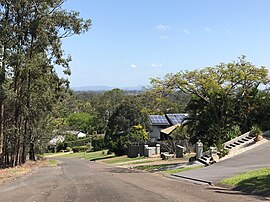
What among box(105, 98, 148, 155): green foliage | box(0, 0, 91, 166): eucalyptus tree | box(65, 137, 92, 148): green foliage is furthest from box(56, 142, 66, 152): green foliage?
box(0, 0, 91, 166): eucalyptus tree

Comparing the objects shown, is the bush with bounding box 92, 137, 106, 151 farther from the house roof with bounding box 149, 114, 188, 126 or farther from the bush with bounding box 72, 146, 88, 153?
the house roof with bounding box 149, 114, 188, 126

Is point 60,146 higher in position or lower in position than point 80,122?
lower

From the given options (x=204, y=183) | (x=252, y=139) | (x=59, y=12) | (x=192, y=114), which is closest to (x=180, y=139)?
(x=192, y=114)

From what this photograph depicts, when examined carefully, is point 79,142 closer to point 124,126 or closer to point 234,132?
point 124,126

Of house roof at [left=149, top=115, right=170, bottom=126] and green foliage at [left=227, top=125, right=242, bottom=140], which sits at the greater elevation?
house roof at [left=149, top=115, right=170, bottom=126]

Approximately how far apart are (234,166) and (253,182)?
6.41 metres

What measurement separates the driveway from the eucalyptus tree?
15.6 m

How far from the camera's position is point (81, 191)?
559 inches

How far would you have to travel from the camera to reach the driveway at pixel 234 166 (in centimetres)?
1752

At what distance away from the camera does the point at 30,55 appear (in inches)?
1235

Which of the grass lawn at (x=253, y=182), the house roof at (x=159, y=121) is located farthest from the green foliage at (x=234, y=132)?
the house roof at (x=159, y=121)

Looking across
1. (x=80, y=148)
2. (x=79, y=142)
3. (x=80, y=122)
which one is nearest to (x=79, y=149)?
(x=80, y=148)

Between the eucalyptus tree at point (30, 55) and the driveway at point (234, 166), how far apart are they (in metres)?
15.6

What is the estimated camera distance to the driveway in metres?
17.5
